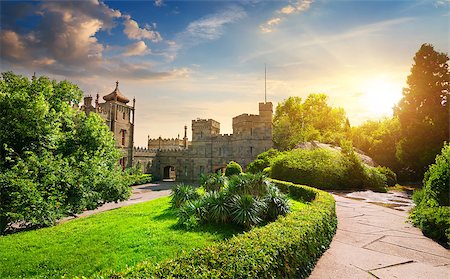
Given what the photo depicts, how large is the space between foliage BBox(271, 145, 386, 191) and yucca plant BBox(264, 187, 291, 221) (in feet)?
33.4

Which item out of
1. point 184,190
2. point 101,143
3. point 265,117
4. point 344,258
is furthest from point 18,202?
A: point 265,117

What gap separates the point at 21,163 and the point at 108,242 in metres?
3.94

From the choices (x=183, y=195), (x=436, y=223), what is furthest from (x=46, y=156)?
(x=436, y=223)

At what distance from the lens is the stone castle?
1406 inches

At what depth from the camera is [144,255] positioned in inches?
280

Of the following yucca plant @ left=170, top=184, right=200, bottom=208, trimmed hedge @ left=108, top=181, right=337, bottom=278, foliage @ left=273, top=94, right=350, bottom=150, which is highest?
foliage @ left=273, top=94, right=350, bottom=150

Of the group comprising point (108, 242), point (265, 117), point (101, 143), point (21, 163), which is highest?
point (265, 117)

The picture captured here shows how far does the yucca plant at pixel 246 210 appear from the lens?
907 centimetres

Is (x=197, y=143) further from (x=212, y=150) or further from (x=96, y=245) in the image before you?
(x=96, y=245)

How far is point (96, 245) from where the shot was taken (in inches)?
333

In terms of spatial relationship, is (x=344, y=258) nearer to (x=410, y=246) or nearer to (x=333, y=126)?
(x=410, y=246)

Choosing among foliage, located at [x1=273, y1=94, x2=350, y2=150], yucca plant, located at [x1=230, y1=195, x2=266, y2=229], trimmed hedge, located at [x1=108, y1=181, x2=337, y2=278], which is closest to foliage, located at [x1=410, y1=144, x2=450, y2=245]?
trimmed hedge, located at [x1=108, y1=181, x2=337, y2=278]

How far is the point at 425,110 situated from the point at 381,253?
Answer: 2549 cm

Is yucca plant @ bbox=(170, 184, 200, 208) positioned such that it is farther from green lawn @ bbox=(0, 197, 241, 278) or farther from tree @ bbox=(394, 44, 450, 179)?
tree @ bbox=(394, 44, 450, 179)
